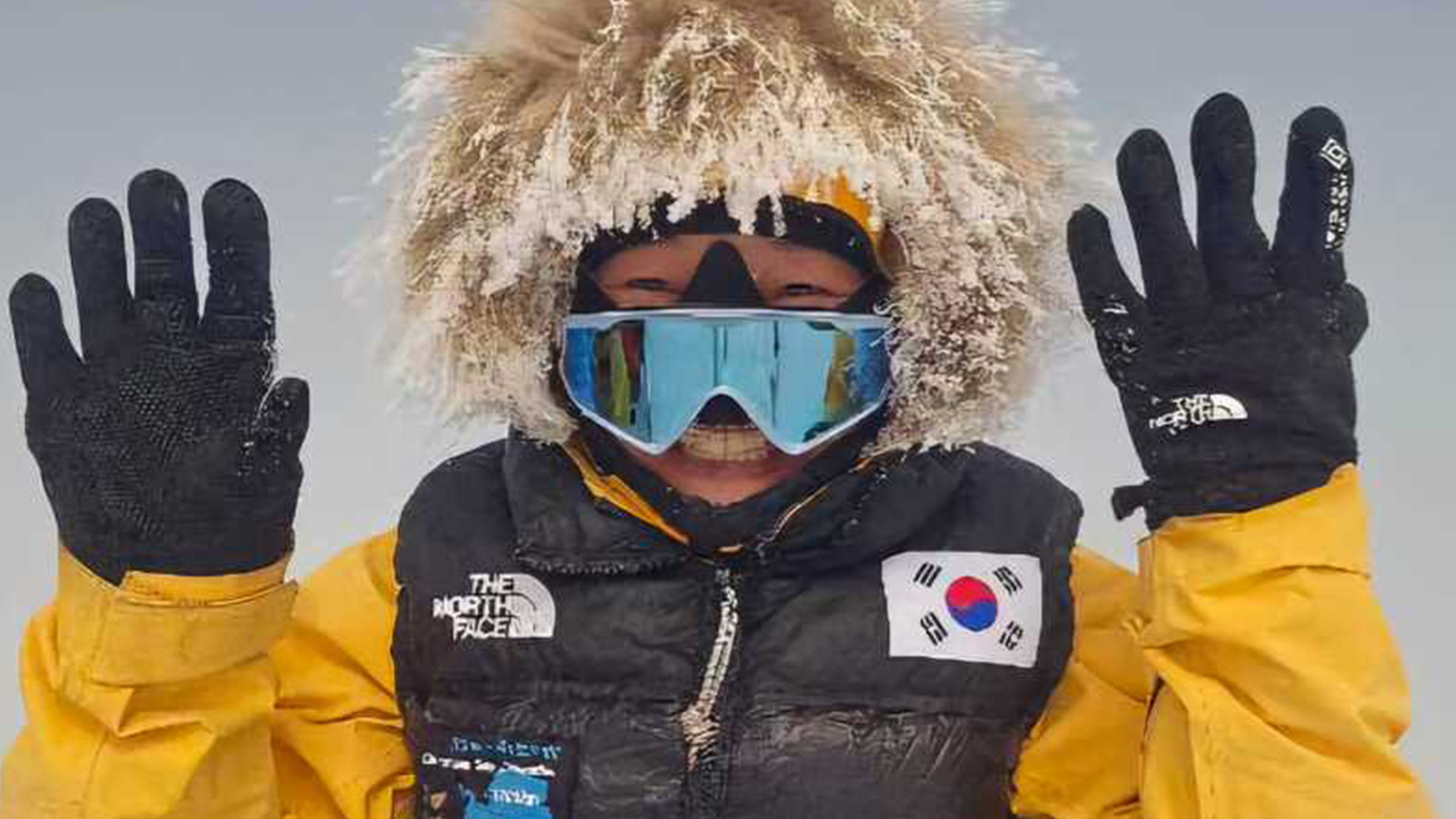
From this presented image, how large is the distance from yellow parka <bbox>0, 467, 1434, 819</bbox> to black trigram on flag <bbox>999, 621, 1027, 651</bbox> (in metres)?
0.06

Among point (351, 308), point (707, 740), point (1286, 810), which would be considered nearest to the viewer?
point (1286, 810)

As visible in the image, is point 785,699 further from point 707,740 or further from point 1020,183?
point 1020,183

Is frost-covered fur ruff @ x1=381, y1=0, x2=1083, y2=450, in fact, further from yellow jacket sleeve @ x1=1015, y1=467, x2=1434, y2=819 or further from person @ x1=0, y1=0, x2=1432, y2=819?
yellow jacket sleeve @ x1=1015, y1=467, x2=1434, y2=819

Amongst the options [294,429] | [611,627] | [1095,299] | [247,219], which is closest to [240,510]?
[294,429]

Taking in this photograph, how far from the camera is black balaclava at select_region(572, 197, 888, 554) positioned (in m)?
1.32

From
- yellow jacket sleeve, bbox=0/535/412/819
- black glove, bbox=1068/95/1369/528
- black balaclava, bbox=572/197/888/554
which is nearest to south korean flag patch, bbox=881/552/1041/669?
black balaclava, bbox=572/197/888/554

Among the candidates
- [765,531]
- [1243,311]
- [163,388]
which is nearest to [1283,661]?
[1243,311]

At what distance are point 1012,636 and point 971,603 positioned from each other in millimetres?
43

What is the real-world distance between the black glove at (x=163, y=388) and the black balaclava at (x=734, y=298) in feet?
0.97

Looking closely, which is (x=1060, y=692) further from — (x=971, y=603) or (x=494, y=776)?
(x=494, y=776)

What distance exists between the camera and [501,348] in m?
1.39

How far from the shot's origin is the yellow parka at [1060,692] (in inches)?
44.1

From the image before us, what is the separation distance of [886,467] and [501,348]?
34 cm

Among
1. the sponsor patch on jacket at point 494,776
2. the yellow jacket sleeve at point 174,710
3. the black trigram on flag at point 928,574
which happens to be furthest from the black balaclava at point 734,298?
the yellow jacket sleeve at point 174,710
